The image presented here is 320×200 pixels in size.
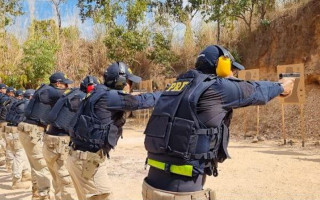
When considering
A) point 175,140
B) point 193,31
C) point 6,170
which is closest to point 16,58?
point 193,31

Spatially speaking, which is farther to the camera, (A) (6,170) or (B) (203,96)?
(A) (6,170)

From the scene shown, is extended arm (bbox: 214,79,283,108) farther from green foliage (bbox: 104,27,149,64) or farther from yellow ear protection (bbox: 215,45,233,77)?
green foliage (bbox: 104,27,149,64)

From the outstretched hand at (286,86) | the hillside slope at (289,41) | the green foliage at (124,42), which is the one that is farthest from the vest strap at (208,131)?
the green foliage at (124,42)

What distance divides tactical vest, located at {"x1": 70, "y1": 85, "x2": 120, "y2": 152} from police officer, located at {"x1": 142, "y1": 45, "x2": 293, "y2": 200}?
1240 mm

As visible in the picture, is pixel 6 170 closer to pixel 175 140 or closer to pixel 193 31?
pixel 175 140

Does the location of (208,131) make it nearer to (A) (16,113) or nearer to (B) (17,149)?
(B) (17,149)

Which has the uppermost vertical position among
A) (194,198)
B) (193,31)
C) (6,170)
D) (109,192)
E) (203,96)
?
(193,31)

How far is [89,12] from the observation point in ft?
69.6

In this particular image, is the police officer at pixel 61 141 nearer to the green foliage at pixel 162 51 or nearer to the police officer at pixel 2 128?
the police officer at pixel 2 128

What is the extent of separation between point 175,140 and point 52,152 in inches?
125

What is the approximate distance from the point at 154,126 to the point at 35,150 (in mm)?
4108

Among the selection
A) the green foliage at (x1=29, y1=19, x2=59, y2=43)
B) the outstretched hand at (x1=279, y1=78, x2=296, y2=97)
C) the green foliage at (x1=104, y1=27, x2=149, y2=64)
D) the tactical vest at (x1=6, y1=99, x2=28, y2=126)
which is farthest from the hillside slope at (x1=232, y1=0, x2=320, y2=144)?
the green foliage at (x1=29, y1=19, x2=59, y2=43)

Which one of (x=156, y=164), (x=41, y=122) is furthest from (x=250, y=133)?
(x=156, y=164)

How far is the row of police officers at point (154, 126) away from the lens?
2645 millimetres
